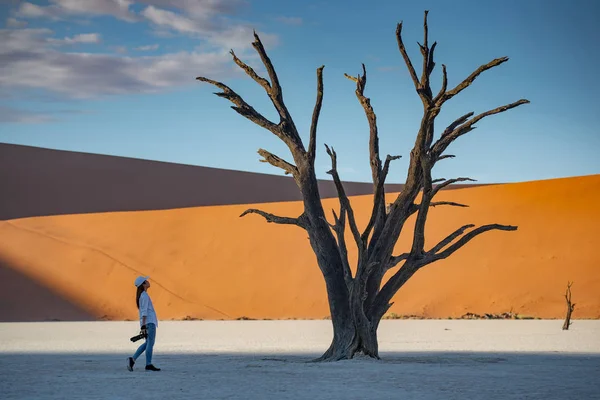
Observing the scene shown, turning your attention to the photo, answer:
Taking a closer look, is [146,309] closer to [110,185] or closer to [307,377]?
[307,377]

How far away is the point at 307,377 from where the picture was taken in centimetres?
1262

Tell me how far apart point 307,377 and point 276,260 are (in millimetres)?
28209

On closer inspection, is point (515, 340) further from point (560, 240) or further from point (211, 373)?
point (560, 240)

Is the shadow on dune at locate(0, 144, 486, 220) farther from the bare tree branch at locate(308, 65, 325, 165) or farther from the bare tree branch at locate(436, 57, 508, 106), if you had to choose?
the bare tree branch at locate(436, 57, 508, 106)

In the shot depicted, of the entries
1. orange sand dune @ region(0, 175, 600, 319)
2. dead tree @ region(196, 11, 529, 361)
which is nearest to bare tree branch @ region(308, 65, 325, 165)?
dead tree @ region(196, 11, 529, 361)

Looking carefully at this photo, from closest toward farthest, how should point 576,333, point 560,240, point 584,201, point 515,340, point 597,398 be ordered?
point 597,398, point 515,340, point 576,333, point 560,240, point 584,201

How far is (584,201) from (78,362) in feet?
103

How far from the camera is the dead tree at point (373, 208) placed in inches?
612

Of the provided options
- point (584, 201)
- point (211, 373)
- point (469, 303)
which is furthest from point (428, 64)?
point (584, 201)

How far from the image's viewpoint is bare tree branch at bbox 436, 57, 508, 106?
15297mm

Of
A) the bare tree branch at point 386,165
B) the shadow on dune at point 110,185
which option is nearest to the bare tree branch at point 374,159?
the bare tree branch at point 386,165

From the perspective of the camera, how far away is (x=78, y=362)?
15633 mm

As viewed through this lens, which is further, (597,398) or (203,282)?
(203,282)

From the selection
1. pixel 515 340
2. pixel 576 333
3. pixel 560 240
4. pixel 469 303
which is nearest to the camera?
pixel 515 340
